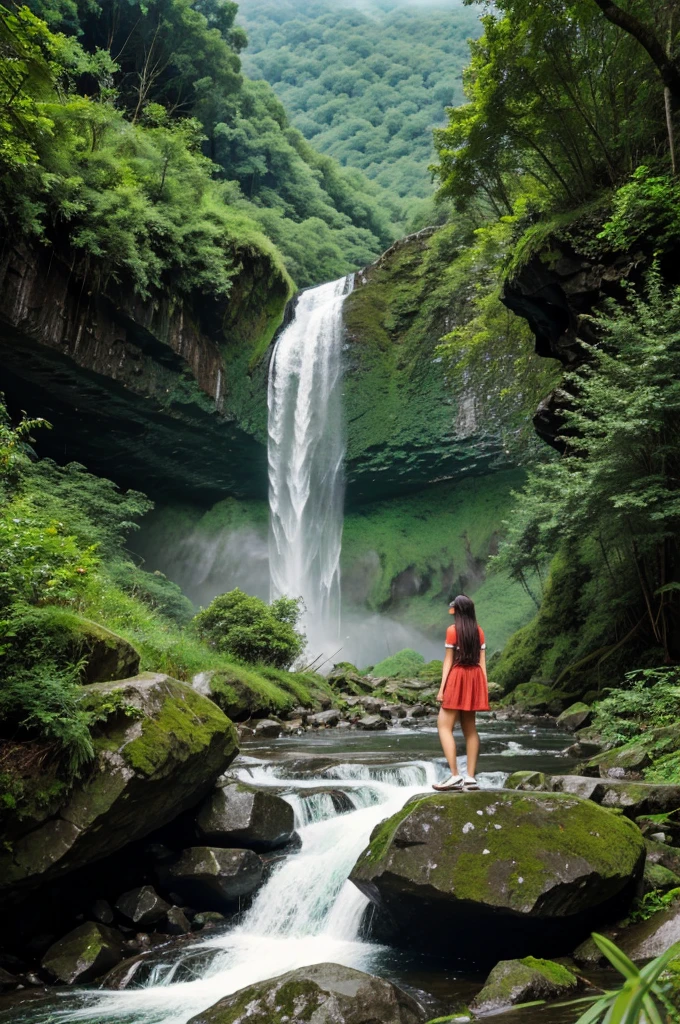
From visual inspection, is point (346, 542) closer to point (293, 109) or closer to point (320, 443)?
point (320, 443)

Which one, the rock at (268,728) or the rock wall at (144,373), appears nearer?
the rock at (268,728)

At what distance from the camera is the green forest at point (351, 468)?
4.41 m

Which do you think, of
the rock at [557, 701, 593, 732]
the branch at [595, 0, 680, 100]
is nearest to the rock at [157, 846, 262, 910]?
the rock at [557, 701, 593, 732]

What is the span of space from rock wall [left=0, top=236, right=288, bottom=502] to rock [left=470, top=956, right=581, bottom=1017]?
15.4 meters

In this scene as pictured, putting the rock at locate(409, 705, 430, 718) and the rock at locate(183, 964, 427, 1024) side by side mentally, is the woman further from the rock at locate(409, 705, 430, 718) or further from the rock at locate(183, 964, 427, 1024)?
the rock at locate(409, 705, 430, 718)

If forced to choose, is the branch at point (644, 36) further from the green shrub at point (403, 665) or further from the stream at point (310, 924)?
the green shrub at point (403, 665)

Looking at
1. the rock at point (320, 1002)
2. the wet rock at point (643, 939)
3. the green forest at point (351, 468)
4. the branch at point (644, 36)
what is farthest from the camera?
the branch at point (644, 36)

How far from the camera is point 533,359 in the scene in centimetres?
1459

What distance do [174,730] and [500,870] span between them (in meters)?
2.41

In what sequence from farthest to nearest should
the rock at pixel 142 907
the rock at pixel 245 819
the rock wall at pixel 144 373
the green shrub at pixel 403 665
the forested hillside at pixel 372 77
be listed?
the forested hillside at pixel 372 77 → the green shrub at pixel 403 665 → the rock wall at pixel 144 373 → the rock at pixel 245 819 → the rock at pixel 142 907

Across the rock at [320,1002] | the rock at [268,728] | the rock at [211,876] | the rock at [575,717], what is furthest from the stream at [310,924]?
the rock at [268,728]

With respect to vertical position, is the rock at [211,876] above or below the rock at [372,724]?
below

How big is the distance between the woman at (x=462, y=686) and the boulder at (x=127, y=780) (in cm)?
183

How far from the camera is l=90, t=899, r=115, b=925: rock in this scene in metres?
4.73
